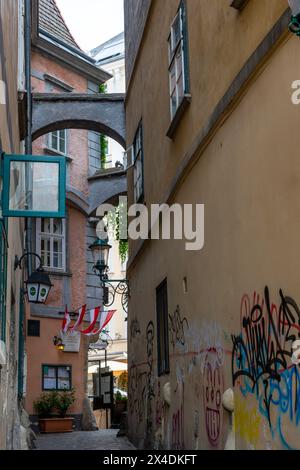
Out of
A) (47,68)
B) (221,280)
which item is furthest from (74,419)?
(221,280)

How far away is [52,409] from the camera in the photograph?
18.8 meters

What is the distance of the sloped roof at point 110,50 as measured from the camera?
4437 cm

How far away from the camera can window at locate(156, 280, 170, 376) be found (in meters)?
9.66

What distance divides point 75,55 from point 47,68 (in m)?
Answer: 1.22

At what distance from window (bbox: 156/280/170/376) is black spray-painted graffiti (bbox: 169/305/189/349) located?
63 centimetres

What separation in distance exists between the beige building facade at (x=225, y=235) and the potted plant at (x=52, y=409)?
7544 mm

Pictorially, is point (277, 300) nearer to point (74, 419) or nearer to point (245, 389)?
point (245, 389)

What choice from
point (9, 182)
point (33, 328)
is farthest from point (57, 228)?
point (9, 182)

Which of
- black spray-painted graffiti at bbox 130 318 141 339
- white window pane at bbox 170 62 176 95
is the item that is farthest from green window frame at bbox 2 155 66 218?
black spray-painted graffiti at bbox 130 318 141 339

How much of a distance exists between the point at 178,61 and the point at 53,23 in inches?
620

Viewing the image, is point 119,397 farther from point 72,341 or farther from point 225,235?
point 225,235

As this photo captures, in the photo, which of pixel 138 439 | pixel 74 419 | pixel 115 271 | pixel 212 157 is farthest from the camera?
pixel 115 271

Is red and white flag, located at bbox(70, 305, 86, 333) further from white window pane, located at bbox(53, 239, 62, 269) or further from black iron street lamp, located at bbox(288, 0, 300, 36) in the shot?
black iron street lamp, located at bbox(288, 0, 300, 36)

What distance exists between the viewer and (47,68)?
71.7 feet
